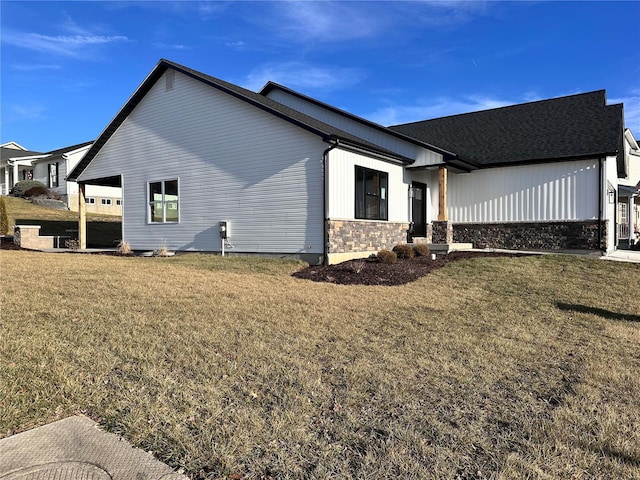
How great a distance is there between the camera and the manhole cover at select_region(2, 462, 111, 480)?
250 cm

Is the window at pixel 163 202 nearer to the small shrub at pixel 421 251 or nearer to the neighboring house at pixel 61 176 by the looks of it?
the small shrub at pixel 421 251

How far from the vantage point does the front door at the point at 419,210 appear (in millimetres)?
16484

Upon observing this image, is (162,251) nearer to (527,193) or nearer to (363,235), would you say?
(363,235)

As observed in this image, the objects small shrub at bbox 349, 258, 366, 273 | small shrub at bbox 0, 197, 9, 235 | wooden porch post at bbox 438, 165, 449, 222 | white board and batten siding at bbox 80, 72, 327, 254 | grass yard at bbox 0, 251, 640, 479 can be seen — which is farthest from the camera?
small shrub at bbox 0, 197, 9, 235

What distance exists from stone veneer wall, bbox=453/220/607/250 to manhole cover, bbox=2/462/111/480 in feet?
51.1

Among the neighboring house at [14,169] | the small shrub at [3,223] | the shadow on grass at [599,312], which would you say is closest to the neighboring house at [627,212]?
the shadow on grass at [599,312]

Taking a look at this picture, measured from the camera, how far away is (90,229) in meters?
25.2

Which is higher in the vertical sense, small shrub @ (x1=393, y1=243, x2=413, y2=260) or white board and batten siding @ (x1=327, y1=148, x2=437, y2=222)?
white board and batten siding @ (x1=327, y1=148, x2=437, y2=222)

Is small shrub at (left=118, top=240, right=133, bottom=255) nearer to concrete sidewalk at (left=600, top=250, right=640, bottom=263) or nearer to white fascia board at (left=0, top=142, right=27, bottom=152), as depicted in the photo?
concrete sidewalk at (left=600, top=250, right=640, bottom=263)

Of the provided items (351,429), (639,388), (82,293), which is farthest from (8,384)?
(639,388)

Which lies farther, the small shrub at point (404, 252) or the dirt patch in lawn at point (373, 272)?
the small shrub at point (404, 252)

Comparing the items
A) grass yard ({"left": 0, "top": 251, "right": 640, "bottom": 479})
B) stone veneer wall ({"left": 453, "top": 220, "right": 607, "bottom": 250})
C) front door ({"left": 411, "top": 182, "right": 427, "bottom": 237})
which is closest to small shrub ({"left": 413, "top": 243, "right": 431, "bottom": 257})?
front door ({"left": 411, "top": 182, "right": 427, "bottom": 237})

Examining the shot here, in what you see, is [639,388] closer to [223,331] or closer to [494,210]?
[223,331]

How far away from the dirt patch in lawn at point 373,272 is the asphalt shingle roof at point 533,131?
5.08m
